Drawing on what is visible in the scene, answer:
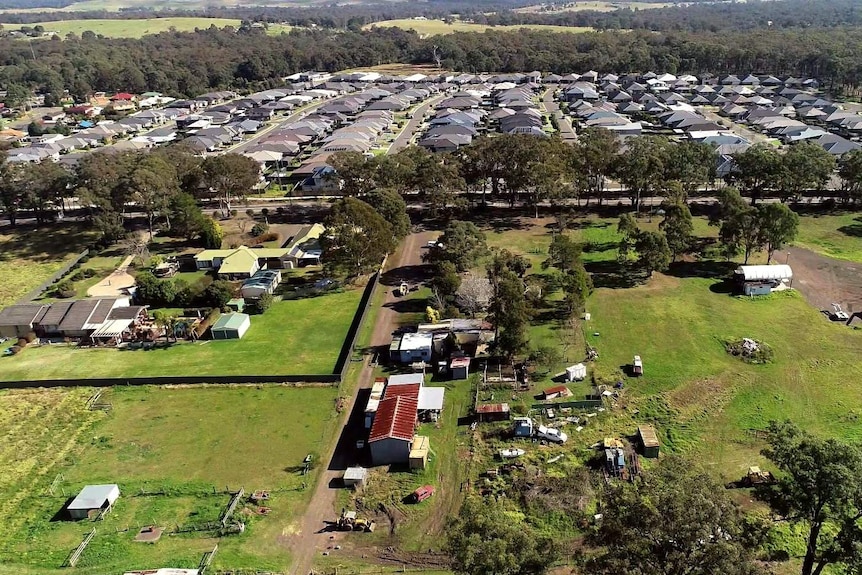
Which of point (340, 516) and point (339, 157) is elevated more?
point (339, 157)

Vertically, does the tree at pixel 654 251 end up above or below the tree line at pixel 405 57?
below

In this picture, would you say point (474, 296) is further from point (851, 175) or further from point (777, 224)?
point (851, 175)

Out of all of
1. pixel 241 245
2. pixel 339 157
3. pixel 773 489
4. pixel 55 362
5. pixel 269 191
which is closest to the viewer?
pixel 773 489

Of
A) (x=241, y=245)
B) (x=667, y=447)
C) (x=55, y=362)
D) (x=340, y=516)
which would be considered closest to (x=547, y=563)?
(x=340, y=516)

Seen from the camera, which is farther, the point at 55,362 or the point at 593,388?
the point at 55,362

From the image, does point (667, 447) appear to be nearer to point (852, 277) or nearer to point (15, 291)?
point (852, 277)

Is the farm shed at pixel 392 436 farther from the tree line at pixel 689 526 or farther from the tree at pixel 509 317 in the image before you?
the tree line at pixel 689 526

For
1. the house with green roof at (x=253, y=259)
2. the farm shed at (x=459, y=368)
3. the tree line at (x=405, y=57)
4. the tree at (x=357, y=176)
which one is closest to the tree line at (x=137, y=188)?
the house with green roof at (x=253, y=259)
